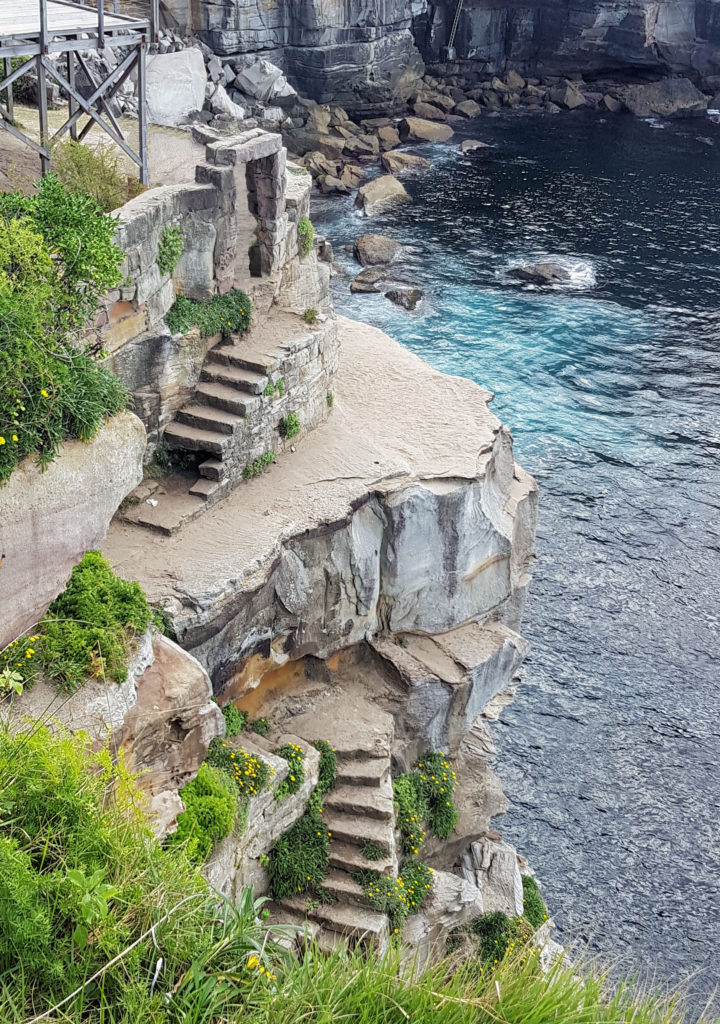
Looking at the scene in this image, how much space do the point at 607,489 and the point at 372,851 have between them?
59.5 feet

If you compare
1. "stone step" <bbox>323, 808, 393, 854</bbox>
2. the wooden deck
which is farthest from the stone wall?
"stone step" <bbox>323, 808, 393, 854</bbox>

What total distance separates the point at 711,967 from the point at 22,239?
64.3ft

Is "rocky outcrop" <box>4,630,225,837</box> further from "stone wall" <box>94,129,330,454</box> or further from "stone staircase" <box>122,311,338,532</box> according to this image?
"stone wall" <box>94,129,330,454</box>

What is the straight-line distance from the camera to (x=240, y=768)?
17.8 meters

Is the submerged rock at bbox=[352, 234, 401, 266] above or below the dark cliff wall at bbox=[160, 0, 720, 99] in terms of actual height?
below

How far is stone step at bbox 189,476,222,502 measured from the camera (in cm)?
2056

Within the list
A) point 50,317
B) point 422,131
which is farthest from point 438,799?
point 422,131

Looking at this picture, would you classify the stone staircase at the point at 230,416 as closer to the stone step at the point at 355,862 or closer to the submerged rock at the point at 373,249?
the stone step at the point at 355,862

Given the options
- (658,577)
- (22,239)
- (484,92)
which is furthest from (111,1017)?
(484,92)

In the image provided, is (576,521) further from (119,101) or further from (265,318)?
(119,101)

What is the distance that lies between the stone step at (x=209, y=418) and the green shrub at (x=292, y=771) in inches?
246

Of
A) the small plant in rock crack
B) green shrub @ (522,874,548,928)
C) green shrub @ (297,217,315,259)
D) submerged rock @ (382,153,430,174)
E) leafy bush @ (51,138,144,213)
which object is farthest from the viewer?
submerged rock @ (382,153,430,174)

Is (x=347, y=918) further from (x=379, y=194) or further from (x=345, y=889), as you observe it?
(x=379, y=194)

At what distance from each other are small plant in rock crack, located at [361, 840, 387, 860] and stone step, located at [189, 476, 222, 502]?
7.22m
